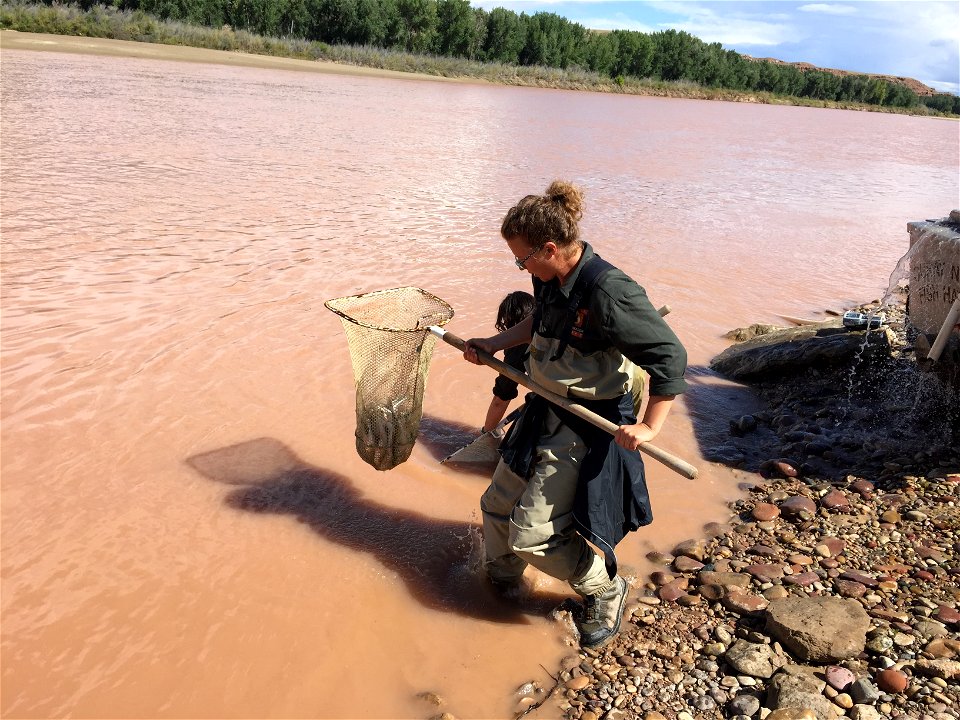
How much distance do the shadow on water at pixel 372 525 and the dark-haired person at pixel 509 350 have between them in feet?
2.30

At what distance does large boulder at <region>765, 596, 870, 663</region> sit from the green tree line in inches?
1874

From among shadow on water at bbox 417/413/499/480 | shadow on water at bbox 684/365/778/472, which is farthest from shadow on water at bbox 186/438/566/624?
shadow on water at bbox 684/365/778/472

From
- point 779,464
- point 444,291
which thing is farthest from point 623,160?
point 779,464

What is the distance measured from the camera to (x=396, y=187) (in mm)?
10953

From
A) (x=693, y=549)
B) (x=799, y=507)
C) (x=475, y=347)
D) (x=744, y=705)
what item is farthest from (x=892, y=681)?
(x=475, y=347)

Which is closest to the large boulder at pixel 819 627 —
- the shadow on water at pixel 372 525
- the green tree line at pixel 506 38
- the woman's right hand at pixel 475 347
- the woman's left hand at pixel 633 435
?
the shadow on water at pixel 372 525

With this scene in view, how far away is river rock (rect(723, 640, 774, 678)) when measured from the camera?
2.70 meters

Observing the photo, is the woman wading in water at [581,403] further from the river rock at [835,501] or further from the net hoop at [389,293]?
the river rock at [835,501]

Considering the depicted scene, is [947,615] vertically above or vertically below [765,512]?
above

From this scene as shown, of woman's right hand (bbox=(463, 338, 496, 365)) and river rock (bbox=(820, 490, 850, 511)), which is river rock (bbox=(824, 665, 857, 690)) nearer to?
river rock (bbox=(820, 490, 850, 511))

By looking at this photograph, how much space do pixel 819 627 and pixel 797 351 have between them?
293 cm

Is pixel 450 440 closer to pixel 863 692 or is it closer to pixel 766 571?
pixel 766 571

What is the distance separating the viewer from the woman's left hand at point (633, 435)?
2.44 meters

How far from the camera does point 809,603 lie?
2965 mm
